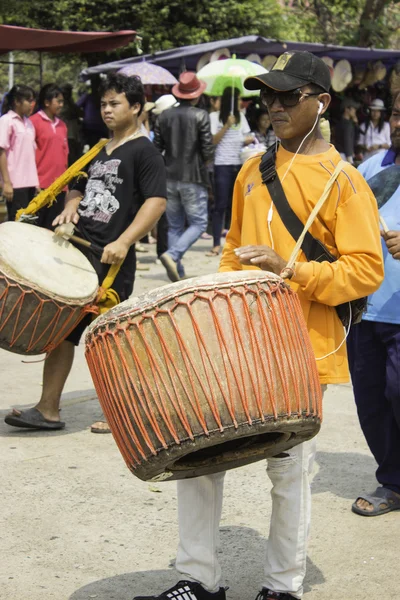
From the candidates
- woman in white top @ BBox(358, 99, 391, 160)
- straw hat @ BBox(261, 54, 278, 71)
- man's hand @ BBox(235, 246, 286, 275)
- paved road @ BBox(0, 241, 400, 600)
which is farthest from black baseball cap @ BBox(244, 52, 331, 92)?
woman in white top @ BBox(358, 99, 391, 160)

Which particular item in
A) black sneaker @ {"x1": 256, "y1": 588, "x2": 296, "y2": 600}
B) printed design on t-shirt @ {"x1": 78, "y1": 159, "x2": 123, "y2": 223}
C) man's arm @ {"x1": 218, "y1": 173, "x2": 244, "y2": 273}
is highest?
man's arm @ {"x1": 218, "y1": 173, "x2": 244, "y2": 273}

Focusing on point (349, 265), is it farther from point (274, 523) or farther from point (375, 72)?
point (375, 72)

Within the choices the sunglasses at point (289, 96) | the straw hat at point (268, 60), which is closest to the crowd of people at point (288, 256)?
the sunglasses at point (289, 96)

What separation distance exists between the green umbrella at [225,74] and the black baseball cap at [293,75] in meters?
9.80

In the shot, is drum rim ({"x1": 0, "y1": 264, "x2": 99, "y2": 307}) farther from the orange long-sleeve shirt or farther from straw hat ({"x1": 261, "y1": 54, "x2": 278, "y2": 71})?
straw hat ({"x1": 261, "y1": 54, "x2": 278, "y2": 71})

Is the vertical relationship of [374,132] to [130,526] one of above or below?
below

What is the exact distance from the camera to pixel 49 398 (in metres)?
5.59

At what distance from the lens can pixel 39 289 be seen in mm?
4902

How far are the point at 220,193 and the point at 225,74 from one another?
1.82 meters

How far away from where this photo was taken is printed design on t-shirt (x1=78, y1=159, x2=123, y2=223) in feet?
17.9

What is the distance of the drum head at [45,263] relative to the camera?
4.91m

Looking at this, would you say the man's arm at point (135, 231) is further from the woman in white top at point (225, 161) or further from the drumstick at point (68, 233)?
the woman in white top at point (225, 161)

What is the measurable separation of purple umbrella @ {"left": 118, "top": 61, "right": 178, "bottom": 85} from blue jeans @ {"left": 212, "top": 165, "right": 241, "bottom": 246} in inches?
70.9

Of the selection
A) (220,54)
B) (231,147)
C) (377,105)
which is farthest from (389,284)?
(377,105)
